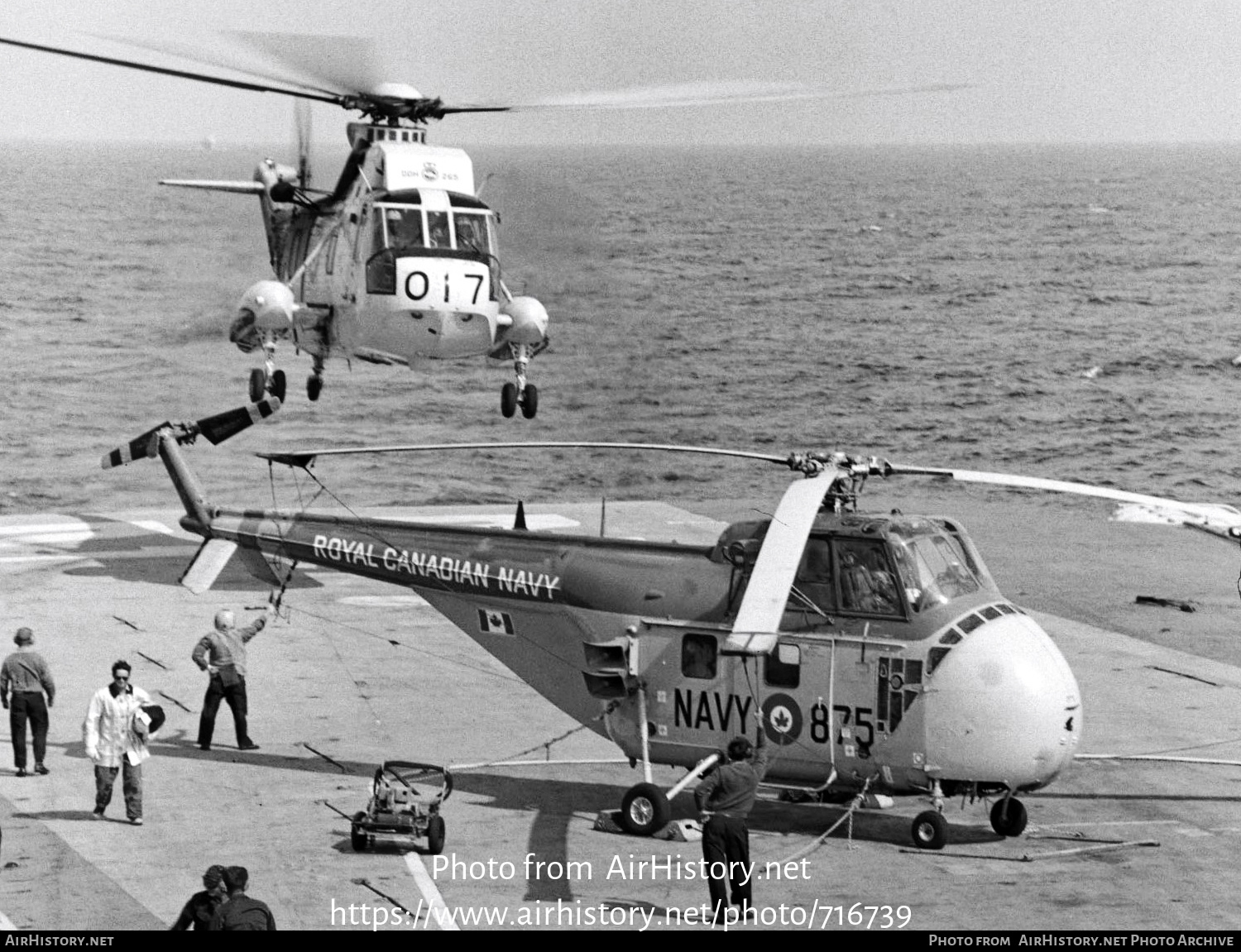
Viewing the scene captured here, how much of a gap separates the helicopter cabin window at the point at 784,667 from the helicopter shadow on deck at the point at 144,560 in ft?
43.7

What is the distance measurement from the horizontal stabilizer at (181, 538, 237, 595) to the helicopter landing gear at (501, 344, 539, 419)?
5764mm

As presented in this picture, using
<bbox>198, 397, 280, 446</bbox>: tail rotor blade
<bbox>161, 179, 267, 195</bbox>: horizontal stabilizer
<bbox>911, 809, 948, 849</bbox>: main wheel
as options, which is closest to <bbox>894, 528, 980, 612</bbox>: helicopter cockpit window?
<bbox>911, 809, 948, 849</bbox>: main wheel

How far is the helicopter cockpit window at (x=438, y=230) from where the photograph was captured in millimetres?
27891

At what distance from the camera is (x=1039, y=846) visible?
777 inches

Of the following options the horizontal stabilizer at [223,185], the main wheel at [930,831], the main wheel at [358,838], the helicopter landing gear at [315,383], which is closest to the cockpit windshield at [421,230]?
the horizontal stabilizer at [223,185]

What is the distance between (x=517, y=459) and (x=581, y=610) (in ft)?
177

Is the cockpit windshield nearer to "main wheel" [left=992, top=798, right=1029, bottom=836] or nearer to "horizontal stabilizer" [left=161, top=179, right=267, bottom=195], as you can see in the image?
"horizontal stabilizer" [left=161, top=179, right=267, bottom=195]

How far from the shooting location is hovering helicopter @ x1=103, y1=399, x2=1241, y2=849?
62.4 feet

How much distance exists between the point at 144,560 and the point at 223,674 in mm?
13213

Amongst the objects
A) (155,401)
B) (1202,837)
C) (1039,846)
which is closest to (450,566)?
(1039,846)

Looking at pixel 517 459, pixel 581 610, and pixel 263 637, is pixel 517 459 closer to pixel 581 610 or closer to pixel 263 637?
pixel 263 637

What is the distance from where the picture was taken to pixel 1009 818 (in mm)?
19812

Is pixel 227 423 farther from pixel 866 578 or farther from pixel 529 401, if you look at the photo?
pixel 866 578

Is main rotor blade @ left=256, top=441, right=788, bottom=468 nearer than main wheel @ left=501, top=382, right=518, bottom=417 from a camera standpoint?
Yes
